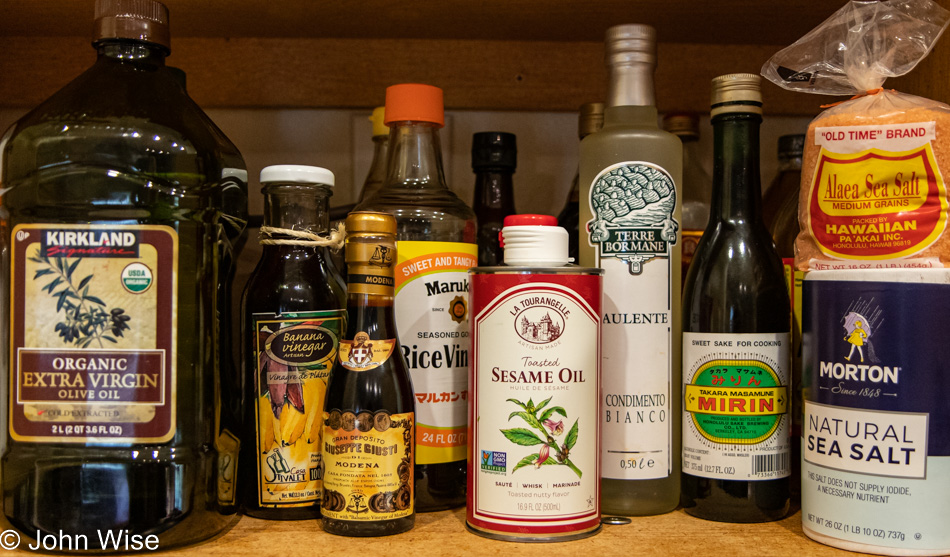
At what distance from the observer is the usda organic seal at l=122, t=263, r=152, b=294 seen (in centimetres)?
61

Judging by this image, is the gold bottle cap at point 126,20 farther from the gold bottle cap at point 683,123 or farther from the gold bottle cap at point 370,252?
the gold bottle cap at point 683,123

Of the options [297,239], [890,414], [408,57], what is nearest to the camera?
[890,414]

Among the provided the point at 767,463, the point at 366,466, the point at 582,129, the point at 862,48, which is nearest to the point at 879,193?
the point at 862,48

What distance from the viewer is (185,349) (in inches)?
24.7

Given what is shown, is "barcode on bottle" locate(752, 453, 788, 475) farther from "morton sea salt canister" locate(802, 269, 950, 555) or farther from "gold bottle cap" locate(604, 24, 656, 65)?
"gold bottle cap" locate(604, 24, 656, 65)

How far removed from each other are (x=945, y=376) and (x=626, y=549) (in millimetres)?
271

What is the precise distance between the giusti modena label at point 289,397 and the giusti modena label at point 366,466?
2.3 inches

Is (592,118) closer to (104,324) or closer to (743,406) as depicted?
(743,406)

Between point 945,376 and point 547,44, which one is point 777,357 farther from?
point 547,44

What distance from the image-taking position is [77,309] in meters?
0.60

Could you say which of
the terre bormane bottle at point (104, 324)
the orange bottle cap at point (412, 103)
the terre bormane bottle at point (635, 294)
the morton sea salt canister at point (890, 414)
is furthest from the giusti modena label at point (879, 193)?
the terre bormane bottle at point (104, 324)

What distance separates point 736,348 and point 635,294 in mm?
98

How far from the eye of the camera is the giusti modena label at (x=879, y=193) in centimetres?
60

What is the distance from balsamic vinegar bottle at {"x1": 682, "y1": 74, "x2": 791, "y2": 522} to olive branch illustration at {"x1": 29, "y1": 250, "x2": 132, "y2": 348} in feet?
1.61
